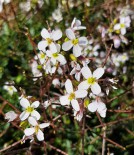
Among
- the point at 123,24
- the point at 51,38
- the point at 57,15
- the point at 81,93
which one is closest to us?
the point at 81,93

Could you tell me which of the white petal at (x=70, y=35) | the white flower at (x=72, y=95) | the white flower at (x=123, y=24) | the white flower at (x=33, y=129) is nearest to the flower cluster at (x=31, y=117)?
the white flower at (x=33, y=129)

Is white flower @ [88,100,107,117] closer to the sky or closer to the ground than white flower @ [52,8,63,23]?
closer to the ground

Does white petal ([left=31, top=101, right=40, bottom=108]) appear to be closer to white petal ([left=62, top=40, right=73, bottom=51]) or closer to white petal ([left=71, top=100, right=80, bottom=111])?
white petal ([left=71, top=100, right=80, bottom=111])

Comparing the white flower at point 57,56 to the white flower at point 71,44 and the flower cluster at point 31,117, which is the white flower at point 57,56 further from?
the flower cluster at point 31,117

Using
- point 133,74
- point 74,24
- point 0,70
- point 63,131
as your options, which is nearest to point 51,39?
point 74,24

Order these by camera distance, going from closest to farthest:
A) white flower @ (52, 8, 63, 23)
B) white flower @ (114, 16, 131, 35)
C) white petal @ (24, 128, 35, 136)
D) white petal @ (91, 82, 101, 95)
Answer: white petal @ (91, 82, 101, 95) → white petal @ (24, 128, 35, 136) → white flower @ (114, 16, 131, 35) → white flower @ (52, 8, 63, 23)

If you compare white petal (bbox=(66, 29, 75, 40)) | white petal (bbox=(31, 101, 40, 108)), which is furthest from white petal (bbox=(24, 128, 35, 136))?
white petal (bbox=(66, 29, 75, 40))

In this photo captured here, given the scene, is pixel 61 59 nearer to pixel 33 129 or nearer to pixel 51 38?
pixel 51 38

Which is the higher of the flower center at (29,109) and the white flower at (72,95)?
the white flower at (72,95)

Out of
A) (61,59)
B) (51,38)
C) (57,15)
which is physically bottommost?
(61,59)

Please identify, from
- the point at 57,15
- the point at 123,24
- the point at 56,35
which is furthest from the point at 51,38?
the point at 57,15
